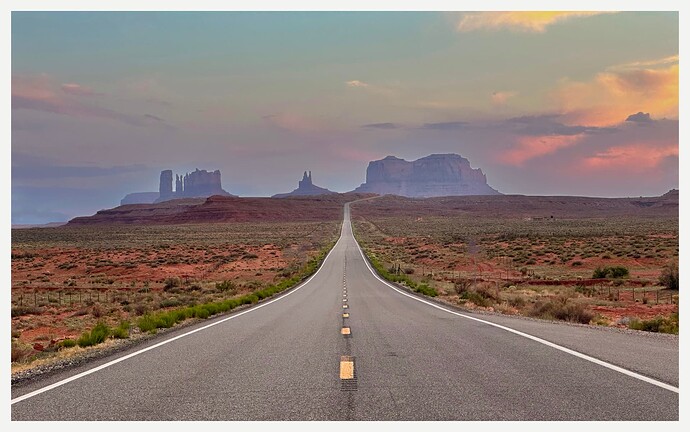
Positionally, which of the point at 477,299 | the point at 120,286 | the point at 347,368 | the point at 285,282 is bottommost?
the point at 120,286

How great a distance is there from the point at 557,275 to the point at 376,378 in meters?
39.0

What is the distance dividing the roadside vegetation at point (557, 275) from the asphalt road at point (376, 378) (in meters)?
8.05

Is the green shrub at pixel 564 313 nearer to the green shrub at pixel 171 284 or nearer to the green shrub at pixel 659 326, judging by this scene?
the green shrub at pixel 659 326

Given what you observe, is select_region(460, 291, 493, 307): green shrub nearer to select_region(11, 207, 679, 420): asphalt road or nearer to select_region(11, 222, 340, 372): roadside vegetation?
select_region(11, 222, 340, 372): roadside vegetation

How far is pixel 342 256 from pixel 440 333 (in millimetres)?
56638

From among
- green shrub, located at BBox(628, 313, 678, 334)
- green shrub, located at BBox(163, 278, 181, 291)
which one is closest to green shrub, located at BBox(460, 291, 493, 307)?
green shrub, located at BBox(628, 313, 678, 334)

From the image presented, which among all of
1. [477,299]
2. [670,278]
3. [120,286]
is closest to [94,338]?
[477,299]

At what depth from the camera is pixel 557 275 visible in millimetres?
43656

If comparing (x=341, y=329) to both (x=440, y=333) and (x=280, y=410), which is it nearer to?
(x=440, y=333)

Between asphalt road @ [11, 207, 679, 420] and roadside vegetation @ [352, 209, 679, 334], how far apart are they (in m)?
8.05

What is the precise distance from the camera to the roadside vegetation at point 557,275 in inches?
894

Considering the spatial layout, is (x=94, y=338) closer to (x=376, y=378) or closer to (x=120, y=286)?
(x=376, y=378)
